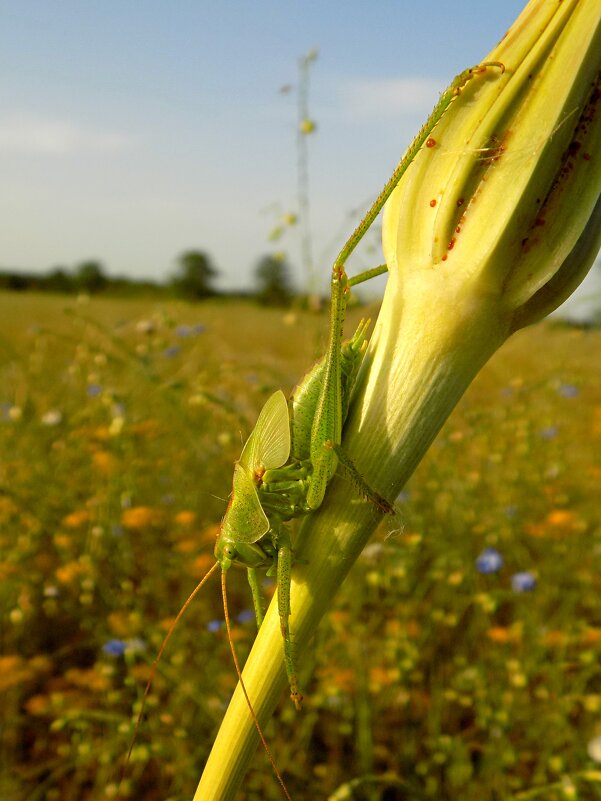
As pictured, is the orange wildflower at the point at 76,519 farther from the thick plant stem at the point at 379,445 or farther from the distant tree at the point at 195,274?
the distant tree at the point at 195,274

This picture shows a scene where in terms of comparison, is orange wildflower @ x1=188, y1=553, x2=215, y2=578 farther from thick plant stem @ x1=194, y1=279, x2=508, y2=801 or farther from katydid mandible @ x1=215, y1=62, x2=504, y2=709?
thick plant stem @ x1=194, y1=279, x2=508, y2=801

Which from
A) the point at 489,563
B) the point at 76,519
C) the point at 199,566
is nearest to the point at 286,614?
the point at 489,563

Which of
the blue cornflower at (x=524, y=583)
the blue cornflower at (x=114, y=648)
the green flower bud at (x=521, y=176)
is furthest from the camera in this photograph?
the blue cornflower at (x=524, y=583)

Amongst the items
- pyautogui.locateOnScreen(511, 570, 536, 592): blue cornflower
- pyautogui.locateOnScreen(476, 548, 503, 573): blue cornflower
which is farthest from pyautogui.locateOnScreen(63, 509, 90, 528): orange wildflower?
pyautogui.locateOnScreen(511, 570, 536, 592): blue cornflower

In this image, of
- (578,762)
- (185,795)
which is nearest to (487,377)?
(578,762)

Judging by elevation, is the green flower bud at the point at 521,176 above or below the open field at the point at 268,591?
above

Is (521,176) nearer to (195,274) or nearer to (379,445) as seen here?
(379,445)

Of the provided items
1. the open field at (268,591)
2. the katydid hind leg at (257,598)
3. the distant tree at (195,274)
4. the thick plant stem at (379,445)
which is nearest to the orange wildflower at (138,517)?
the open field at (268,591)

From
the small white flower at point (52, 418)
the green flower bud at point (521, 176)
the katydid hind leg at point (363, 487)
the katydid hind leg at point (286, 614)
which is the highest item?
the green flower bud at point (521, 176)
